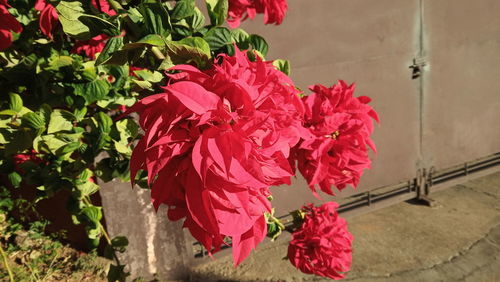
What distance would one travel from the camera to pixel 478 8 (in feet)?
11.4

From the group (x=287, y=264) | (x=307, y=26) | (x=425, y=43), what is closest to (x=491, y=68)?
(x=425, y=43)

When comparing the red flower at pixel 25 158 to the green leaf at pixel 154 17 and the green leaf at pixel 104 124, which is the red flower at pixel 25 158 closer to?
the green leaf at pixel 104 124

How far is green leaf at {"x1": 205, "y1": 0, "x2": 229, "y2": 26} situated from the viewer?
0.77 m

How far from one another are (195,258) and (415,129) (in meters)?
2.17

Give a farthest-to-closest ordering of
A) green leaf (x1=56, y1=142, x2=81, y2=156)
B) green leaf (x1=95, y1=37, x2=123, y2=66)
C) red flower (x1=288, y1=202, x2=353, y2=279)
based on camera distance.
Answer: red flower (x1=288, y1=202, x2=353, y2=279)
green leaf (x1=56, y1=142, x2=81, y2=156)
green leaf (x1=95, y1=37, x2=123, y2=66)

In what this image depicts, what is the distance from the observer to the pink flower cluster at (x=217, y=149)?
52 cm

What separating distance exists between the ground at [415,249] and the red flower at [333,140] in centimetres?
165

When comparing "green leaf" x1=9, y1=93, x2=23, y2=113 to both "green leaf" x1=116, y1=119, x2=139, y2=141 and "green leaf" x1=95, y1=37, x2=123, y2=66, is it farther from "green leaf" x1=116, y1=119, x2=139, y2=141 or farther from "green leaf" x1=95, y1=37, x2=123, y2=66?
"green leaf" x1=95, y1=37, x2=123, y2=66

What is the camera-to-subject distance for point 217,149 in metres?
0.51

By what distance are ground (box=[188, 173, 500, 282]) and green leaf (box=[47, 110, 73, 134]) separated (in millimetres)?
1624

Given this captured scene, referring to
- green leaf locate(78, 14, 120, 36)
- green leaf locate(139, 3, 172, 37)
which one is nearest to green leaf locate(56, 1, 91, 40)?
green leaf locate(78, 14, 120, 36)

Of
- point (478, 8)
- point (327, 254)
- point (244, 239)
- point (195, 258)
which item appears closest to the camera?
point (244, 239)

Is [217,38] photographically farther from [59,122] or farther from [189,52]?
[59,122]

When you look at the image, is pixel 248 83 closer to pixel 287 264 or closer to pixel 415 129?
pixel 287 264
